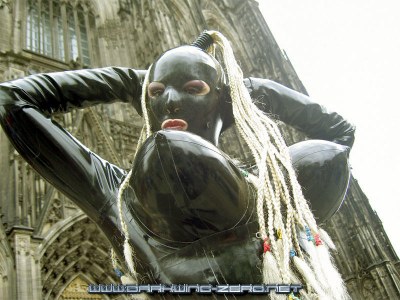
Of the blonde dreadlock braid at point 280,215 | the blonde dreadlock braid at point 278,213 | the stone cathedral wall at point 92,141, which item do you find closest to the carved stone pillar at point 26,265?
the stone cathedral wall at point 92,141

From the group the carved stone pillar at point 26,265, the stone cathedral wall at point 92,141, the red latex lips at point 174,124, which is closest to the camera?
the red latex lips at point 174,124

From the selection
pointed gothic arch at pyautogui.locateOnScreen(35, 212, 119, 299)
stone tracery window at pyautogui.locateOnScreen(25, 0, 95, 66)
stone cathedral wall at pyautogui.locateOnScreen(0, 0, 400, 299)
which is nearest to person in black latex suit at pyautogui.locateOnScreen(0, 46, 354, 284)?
stone cathedral wall at pyautogui.locateOnScreen(0, 0, 400, 299)

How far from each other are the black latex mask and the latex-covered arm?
0.53ft

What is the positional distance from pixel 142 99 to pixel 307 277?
0.54 metres

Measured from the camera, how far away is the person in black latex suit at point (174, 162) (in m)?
0.69

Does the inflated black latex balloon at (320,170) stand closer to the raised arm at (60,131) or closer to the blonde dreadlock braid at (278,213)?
the blonde dreadlock braid at (278,213)

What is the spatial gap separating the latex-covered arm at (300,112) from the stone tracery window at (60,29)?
8350mm

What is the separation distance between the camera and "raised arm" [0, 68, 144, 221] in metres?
0.86

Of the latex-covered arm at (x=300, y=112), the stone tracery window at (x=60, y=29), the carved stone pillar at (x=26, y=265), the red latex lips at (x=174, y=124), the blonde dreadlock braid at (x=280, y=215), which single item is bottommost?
the blonde dreadlock braid at (x=280, y=215)

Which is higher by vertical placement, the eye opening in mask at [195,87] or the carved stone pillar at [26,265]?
the carved stone pillar at [26,265]

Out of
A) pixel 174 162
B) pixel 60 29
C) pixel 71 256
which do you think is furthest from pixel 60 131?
pixel 60 29

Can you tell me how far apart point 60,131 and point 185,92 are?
277 millimetres

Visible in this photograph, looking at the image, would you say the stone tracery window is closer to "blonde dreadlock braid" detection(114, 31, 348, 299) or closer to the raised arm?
the raised arm

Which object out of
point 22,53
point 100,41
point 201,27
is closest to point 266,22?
point 201,27
